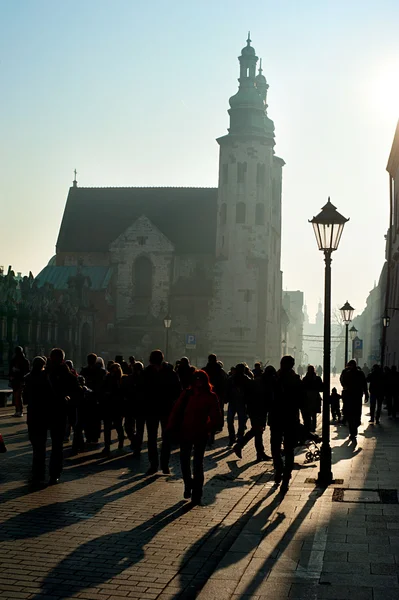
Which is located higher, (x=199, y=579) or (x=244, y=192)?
(x=244, y=192)

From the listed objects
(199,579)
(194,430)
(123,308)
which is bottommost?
(199,579)

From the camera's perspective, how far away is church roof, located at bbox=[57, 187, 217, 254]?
73.1 metres

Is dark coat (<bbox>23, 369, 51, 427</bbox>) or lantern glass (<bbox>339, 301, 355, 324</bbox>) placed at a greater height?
lantern glass (<bbox>339, 301, 355, 324</bbox>)

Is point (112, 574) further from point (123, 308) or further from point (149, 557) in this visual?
point (123, 308)

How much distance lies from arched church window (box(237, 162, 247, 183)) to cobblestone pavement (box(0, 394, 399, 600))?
5497 cm

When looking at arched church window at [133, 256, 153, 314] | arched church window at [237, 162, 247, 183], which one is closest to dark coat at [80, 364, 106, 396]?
arched church window at [237, 162, 247, 183]

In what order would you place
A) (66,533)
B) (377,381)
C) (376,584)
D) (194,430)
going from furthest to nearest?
(377,381) < (194,430) < (66,533) < (376,584)

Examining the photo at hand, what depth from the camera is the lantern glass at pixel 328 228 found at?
46.5 ft

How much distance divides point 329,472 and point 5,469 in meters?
4.62

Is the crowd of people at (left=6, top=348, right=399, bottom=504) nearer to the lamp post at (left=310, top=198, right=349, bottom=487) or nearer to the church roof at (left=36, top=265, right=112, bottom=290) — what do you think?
the lamp post at (left=310, top=198, right=349, bottom=487)

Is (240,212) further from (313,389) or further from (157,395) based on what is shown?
(157,395)

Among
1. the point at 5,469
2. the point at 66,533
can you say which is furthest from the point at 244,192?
the point at 66,533

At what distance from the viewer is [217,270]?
68.4 meters

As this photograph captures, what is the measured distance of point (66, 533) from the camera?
8984 mm
